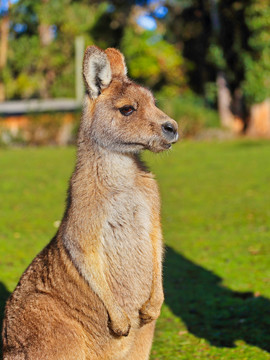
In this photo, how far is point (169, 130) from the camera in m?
3.34

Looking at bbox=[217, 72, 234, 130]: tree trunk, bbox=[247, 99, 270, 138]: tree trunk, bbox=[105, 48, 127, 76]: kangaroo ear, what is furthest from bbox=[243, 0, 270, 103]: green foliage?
bbox=[105, 48, 127, 76]: kangaroo ear

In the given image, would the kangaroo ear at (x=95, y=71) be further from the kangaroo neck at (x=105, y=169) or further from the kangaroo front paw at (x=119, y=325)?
the kangaroo front paw at (x=119, y=325)

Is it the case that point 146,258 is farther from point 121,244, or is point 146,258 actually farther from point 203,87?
point 203,87

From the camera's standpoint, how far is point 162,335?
4.77 m

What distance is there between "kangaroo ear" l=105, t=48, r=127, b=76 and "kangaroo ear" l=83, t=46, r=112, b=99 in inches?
4.0

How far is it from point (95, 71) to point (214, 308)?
8.73ft

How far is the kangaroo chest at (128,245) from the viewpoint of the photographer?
133 inches

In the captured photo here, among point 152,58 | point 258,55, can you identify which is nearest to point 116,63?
point 258,55

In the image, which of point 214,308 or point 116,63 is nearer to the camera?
point 116,63

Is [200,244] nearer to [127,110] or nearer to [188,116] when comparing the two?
[127,110]

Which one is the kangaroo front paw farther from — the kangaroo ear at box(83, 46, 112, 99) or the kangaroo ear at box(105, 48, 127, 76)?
the kangaroo ear at box(105, 48, 127, 76)

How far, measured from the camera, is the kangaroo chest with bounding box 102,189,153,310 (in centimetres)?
339

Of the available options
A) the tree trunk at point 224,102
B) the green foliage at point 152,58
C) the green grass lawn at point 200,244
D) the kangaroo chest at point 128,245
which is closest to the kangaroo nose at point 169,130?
the kangaroo chest at point 128,245

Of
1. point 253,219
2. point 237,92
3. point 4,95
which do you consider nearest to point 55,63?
point 4,95
